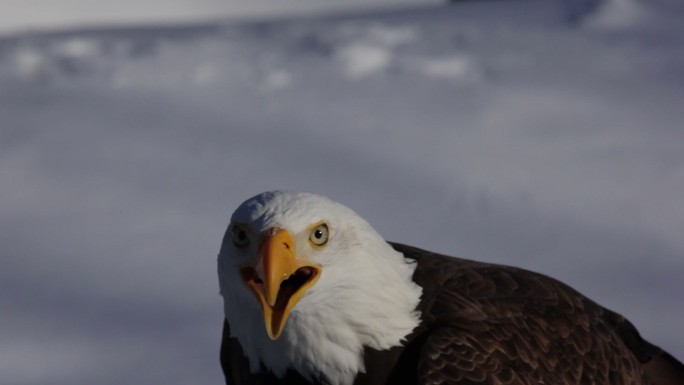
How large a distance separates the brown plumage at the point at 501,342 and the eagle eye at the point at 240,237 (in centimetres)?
49

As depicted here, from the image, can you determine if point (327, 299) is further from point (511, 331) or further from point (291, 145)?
point (291, 145)

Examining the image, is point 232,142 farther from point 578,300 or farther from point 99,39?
point 578,300

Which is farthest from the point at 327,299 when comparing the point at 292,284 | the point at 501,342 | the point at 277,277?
the point at 501,342

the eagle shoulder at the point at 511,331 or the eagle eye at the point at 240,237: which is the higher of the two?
the eagle eye at the point at 240,237

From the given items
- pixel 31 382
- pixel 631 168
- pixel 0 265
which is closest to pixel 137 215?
pixel 0 265

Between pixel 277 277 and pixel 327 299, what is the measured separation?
31 cm

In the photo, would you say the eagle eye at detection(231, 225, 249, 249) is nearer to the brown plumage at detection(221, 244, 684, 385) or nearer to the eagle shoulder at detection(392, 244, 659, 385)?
the brown plumage at detection(221, 244, 684, 385)

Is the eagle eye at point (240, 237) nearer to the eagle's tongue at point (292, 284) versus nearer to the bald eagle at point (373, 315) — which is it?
the bald eagle at point (373, 315)

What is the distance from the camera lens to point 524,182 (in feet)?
24.4

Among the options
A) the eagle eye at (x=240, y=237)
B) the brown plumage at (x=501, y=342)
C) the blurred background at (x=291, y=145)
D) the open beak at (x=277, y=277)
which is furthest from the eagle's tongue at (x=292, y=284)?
the blurred background at (x=291, y=145)

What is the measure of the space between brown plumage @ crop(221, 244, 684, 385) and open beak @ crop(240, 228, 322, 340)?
356mm

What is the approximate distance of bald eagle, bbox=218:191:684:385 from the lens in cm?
404

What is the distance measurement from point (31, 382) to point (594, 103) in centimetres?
375

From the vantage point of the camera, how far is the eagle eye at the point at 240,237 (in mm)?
4031
